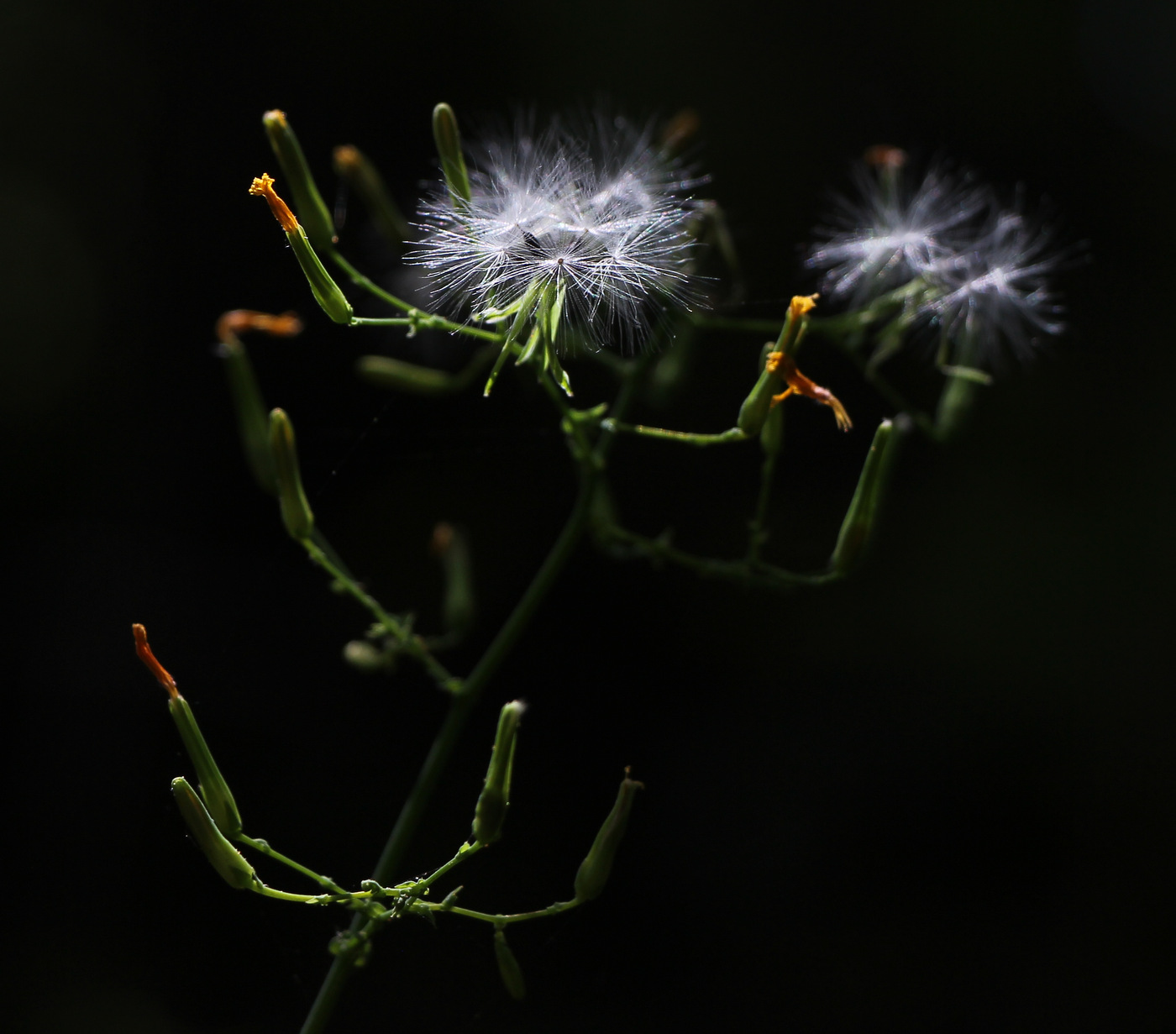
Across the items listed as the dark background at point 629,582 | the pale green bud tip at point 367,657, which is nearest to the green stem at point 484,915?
the pale green bud tip at point 367,657

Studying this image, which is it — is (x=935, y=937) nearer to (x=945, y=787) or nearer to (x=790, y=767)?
(x=945, y=787)

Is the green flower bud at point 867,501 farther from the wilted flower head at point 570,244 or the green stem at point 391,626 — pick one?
the green stem at point 391,626

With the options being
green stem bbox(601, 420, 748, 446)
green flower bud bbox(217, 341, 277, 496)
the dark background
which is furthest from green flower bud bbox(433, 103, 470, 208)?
the dark background

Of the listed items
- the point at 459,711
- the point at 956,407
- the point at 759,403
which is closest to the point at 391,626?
the point at 459,711

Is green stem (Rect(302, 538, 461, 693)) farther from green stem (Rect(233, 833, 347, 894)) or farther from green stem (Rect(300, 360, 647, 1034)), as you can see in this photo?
green stem (Rect(233, 833, 347, 894))

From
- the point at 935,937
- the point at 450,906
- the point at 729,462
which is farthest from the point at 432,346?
the point at 935,937

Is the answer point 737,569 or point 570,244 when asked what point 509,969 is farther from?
point 570,244
